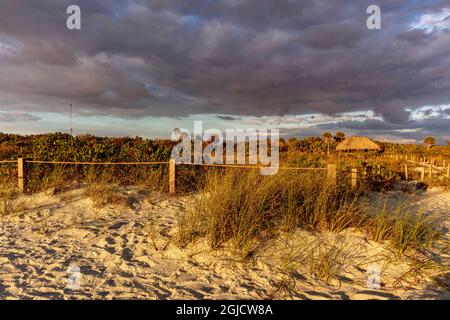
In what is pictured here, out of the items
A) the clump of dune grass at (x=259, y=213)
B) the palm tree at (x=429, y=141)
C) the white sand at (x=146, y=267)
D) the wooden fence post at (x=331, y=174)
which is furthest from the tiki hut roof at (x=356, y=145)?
the white sand at (x=146, y=267)

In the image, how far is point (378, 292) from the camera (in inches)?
144

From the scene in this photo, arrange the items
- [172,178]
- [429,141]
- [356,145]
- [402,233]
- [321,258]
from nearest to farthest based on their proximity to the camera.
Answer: [321,258] → [402,233] → [172,178] → [356,145] → [429,141]

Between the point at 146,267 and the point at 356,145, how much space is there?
109 ft

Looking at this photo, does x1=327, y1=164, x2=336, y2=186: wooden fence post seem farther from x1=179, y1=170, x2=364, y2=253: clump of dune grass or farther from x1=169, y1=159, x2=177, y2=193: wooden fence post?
x1=169, y1=159, x2=177, y2=193: wooden fence post

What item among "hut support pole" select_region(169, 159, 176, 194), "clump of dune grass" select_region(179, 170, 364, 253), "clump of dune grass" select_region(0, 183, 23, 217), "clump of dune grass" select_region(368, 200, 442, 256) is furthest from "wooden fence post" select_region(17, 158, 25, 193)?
"clump of dune grass" select_region(368, 200, 442, 256)

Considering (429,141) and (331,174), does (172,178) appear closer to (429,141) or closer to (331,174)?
(331,174)

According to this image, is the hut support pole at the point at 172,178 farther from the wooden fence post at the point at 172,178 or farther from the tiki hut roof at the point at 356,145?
the tiki hut roof at the point at 356,145

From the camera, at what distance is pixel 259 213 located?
16.5ft

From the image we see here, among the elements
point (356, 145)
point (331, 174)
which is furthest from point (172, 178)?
point (356, 145)

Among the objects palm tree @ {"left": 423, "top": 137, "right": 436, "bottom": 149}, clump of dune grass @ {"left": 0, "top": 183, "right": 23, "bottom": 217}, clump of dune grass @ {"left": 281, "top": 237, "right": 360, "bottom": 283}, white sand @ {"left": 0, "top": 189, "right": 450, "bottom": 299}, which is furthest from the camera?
palm tree @ {"left": 423, "top": 137, "right": 436, "bottom": 149}

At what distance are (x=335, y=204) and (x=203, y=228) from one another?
2515 millimetres

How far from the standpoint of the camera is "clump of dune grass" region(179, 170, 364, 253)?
4.71 m

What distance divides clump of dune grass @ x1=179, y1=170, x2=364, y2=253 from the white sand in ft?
0.84

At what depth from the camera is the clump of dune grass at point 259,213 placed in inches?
185
